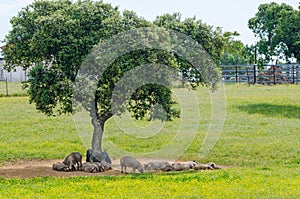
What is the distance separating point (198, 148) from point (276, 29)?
2708cm

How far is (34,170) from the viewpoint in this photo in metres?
13.9

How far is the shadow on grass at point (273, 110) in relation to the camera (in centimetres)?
2567

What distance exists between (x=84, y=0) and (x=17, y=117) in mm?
12517

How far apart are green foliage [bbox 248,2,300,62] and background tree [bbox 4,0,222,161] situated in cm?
2526

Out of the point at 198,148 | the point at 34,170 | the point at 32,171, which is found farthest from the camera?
the point at 198,148

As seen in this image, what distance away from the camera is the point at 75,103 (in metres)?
13.2

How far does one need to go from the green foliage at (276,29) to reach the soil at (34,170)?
25.9 metres

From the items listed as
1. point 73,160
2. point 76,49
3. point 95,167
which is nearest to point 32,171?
point 73,160

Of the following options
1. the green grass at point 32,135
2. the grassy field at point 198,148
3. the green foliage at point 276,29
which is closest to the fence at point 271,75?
the green foliage at point 276,29

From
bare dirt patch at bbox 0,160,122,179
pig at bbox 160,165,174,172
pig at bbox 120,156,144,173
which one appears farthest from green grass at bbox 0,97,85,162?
pig at bbox 160,165,174,172

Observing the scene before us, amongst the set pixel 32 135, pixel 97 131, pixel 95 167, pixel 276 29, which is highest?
pixel 276 29

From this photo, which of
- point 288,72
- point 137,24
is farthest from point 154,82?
point 288,72

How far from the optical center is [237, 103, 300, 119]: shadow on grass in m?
25.7

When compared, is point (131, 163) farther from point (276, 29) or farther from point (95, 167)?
point (276, 29)
